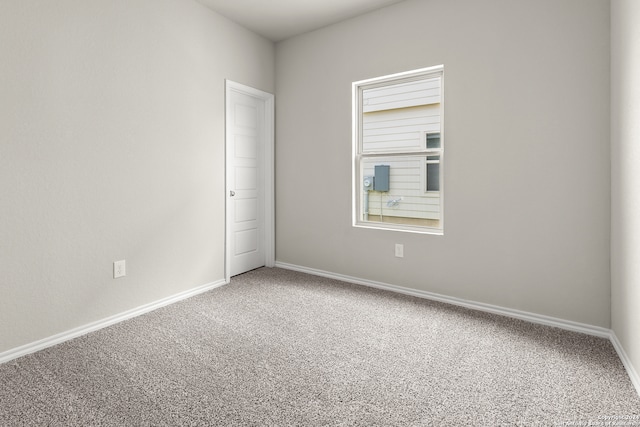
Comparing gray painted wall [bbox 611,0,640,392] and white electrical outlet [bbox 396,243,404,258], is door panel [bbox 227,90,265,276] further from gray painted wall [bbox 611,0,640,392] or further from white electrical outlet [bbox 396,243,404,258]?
gray painted wall [bbox 611,0,640,392]

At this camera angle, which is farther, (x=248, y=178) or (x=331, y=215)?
(x=248, y=178)

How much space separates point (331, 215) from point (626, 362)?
8.35 ft

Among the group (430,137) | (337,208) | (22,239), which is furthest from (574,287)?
(22,239)

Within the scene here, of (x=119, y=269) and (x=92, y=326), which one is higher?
(x=119, y=269)

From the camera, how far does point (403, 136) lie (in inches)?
133

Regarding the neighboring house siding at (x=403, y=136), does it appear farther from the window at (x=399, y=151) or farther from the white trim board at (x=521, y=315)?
the white trim board at (x=521, y=315)

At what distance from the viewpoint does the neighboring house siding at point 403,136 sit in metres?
3.22

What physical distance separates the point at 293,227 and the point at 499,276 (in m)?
2.18

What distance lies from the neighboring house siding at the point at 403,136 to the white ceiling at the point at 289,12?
765 mm

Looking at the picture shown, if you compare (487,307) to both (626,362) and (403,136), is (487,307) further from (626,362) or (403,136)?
(403,136)

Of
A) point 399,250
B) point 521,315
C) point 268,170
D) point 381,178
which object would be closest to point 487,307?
point 521,315

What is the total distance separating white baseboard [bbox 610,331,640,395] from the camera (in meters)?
1.81

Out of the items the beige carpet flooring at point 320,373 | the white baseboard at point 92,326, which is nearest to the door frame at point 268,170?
the white baseboard at point 92,326

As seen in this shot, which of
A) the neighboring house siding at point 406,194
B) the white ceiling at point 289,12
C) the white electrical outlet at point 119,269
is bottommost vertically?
the white electrical outlet at point 119,269
